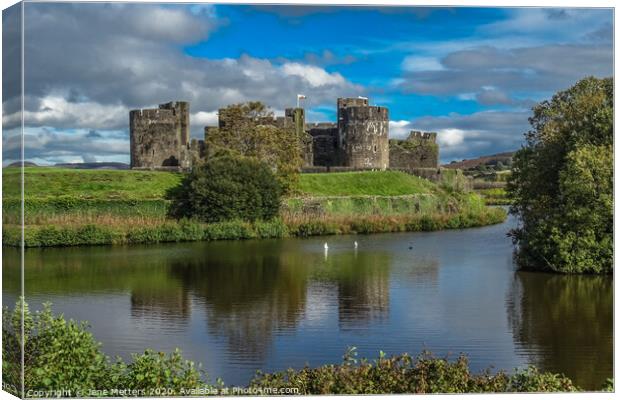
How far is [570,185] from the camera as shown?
1647 centimetres

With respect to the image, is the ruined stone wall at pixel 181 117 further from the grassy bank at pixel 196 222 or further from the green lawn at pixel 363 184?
the green lawn at pixel 363 184

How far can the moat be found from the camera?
34.2 ft

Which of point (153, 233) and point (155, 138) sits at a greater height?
point (155, 138)

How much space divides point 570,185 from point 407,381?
9.60m

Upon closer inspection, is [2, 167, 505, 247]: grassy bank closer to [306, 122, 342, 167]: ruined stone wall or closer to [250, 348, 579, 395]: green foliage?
[306, 122, 342, 167]: ruined stone wall

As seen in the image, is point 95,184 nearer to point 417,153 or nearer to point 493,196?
point 417,153

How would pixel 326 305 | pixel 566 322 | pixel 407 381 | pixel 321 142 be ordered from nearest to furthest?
1. pixel 407 381
2. pixel 566 322
3. pixel 326 305
4. pixel 321 142

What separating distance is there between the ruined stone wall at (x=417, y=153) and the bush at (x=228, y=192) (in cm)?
1567

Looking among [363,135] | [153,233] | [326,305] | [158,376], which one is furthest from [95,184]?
[158,376]

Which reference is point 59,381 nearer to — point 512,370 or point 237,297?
point 512,370

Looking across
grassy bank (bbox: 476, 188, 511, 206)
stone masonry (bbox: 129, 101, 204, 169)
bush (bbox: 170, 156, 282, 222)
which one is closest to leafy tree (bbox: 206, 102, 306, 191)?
bush (bbox: 170, 156, 282, 222)

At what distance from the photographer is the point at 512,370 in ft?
31.9

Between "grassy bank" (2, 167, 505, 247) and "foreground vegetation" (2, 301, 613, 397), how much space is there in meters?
16.6

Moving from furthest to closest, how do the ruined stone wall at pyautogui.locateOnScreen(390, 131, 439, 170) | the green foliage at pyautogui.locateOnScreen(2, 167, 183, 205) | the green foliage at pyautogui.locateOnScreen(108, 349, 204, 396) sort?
the ruined stone wall at pyautogui.locateOnScreen(390, 131, 439, 170) < the green foliage at pyautogui.locateOnScreen(2, 167, 183, 205) < the green foliage at pyautogui.locateOnScreen(108, 349, 204, 396)
